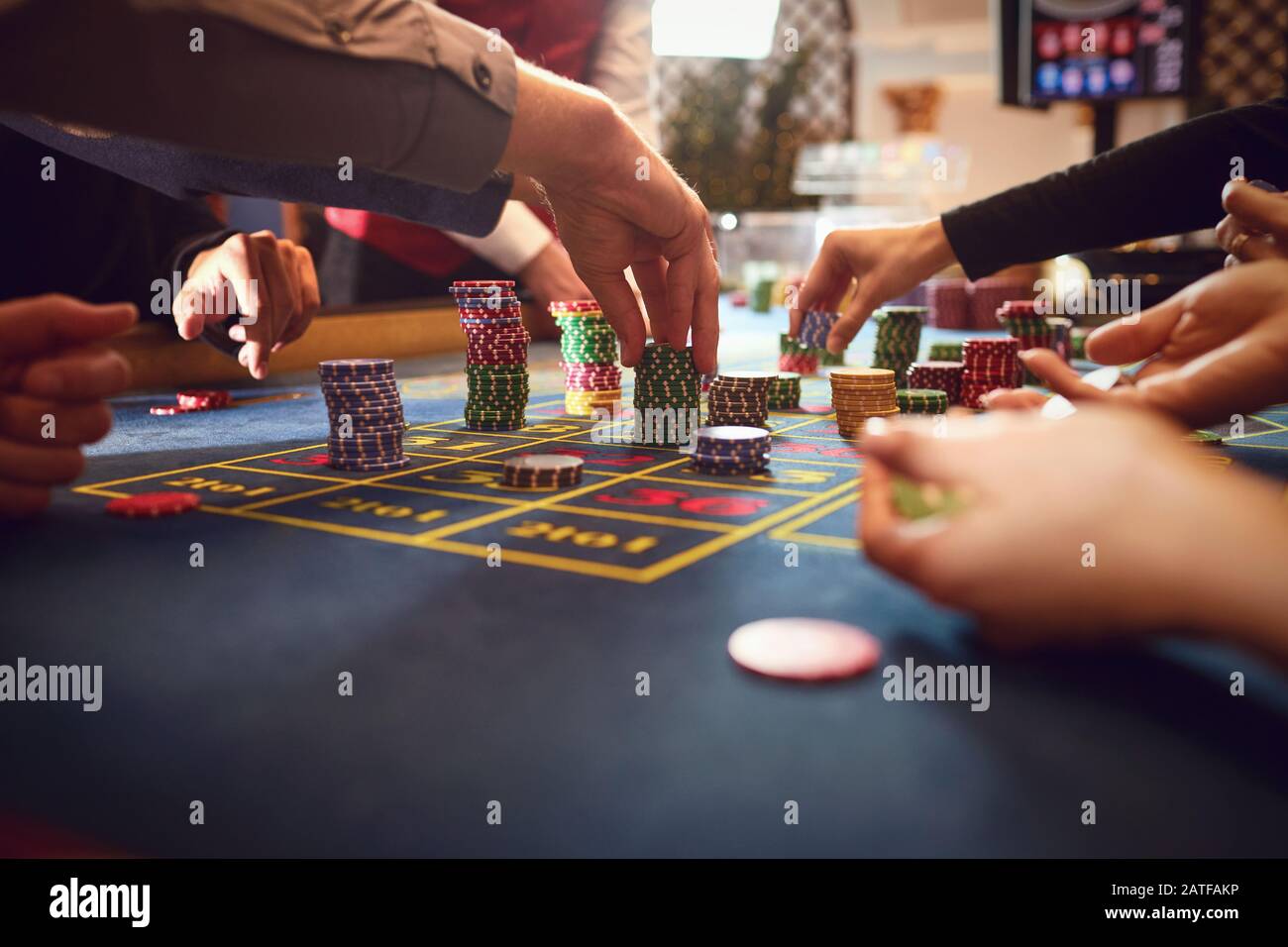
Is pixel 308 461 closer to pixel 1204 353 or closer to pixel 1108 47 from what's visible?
pixel 1204 353

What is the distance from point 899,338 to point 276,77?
2164 millimetres

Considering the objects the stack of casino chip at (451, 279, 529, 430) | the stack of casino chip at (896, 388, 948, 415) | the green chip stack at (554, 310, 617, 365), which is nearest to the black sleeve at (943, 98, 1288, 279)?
the stack of casino chip at (896, 388, 948, 415)

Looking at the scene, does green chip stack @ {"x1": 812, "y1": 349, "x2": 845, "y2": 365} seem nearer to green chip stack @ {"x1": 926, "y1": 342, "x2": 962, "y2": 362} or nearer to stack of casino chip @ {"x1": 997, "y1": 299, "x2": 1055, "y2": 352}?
green chip stack @ {"x1": 926, "y1": 342, "x2": 962, "y2": 362}

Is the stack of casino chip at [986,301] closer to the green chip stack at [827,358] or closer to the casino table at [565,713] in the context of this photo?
the green chip stack at [827,358]

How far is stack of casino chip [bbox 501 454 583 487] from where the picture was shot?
1.78m

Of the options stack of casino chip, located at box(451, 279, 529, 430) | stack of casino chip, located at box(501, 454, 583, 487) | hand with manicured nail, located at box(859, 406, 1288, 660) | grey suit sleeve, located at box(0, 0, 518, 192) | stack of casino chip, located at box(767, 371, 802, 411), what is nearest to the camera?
hand with manicured nail, located at box(859, 406, 1288, 660)

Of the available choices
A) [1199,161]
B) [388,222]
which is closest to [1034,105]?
[388,222]

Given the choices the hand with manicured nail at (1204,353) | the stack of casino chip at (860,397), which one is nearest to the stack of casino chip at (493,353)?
the stack of casino chip at (860,397)

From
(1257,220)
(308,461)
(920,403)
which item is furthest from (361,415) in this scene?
(1257,220)

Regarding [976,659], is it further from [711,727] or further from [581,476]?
[581,476]

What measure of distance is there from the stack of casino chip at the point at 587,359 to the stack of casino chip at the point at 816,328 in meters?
0.75

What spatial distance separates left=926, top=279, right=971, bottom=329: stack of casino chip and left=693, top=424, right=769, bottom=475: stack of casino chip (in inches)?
136

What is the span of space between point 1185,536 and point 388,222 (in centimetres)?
570

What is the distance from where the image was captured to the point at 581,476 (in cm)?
186
